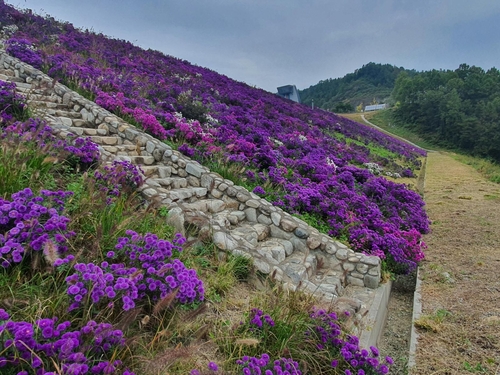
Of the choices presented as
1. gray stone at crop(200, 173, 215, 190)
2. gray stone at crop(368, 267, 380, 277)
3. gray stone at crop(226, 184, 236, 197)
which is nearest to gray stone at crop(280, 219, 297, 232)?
gray stone at crop(226, 184, 236, 197)

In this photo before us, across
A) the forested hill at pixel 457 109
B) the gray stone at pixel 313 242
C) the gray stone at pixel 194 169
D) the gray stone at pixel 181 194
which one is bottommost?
the gray stone at pixel 313 242

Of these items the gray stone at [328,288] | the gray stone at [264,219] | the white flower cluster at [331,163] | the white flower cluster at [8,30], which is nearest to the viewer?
the gray stone at [328,288]

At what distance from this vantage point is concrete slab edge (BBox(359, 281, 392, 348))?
11.7 ft

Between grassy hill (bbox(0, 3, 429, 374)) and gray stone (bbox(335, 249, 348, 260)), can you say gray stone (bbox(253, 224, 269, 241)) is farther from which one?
gray stone (bbox(335, 249, 348, 260))

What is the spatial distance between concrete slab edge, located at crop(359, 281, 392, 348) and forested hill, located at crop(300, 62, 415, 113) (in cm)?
11724

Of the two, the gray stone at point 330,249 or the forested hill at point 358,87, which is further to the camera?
the forested hill at point 358,87

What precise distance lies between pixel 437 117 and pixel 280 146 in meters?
57.4

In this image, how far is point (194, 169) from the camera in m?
6.12

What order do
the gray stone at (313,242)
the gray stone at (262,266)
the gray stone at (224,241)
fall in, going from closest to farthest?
the gray stone at (262,266) → the gray stone at (224,241) → the gray stone at (313,242)

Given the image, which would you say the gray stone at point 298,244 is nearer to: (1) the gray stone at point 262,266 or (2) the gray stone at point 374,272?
(2) the gray stone at point 374,272

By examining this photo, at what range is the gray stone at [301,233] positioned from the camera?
536cm

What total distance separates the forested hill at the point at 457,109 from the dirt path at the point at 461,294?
136ft

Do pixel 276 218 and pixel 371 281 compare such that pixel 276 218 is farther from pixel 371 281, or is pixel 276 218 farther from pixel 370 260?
pixel 371 281

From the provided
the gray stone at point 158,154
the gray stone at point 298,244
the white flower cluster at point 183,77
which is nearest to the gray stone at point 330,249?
the gray stone at point 298,244
